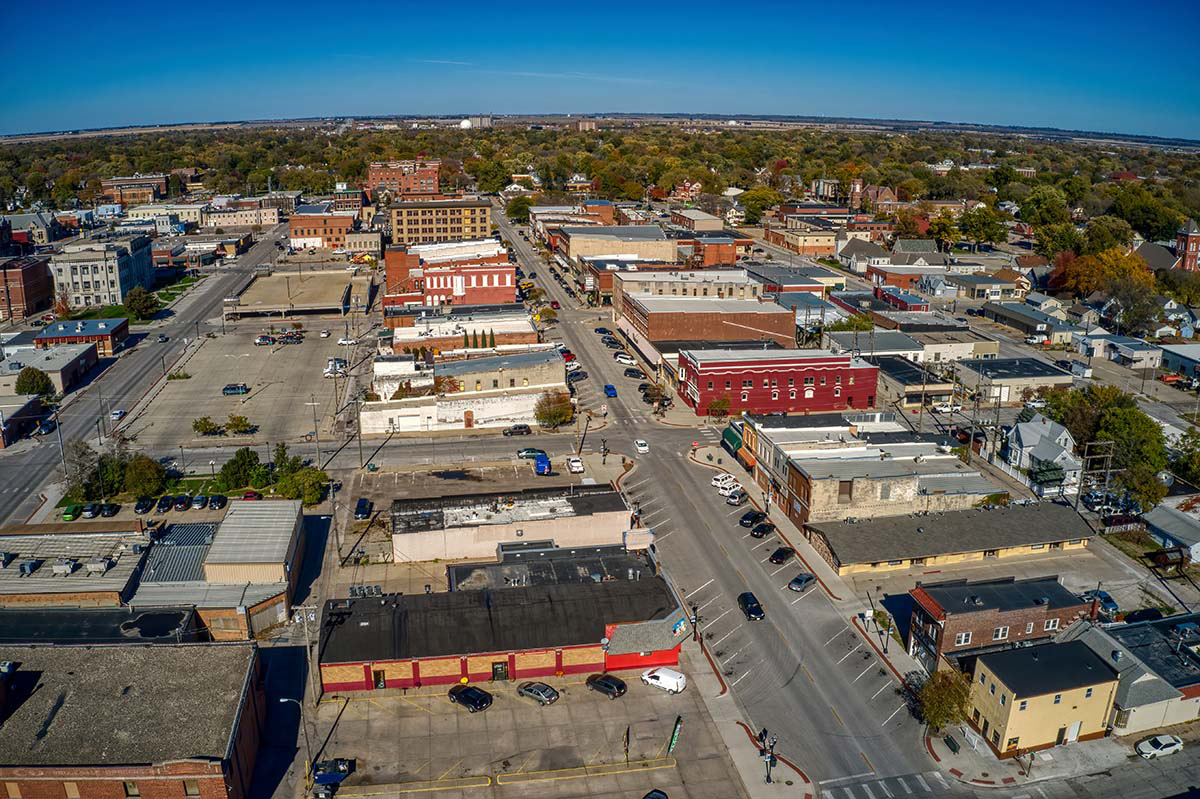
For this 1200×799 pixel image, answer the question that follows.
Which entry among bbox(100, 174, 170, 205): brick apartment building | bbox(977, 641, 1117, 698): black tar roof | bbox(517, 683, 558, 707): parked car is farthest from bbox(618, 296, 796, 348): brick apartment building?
bbox(100, 174, 170, 205): brick apartment building

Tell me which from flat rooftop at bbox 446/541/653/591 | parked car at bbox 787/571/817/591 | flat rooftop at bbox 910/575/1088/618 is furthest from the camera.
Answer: parked car at bbox 787/571/817/591

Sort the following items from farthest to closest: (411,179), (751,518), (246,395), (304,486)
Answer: (411,179)
(246,395)
(304,486)
(751,518)

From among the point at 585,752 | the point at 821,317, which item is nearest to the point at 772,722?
the point at 585,752

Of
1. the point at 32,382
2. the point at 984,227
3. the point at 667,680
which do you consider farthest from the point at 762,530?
the point at 984,227

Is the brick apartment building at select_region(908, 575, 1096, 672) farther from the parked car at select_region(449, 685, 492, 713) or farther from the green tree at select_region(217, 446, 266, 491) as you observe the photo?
the green tree at select_region(217, 446, 266, 491)

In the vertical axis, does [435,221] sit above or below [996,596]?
above

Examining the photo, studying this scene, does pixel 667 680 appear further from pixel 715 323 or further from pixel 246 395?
pixel 715 323
